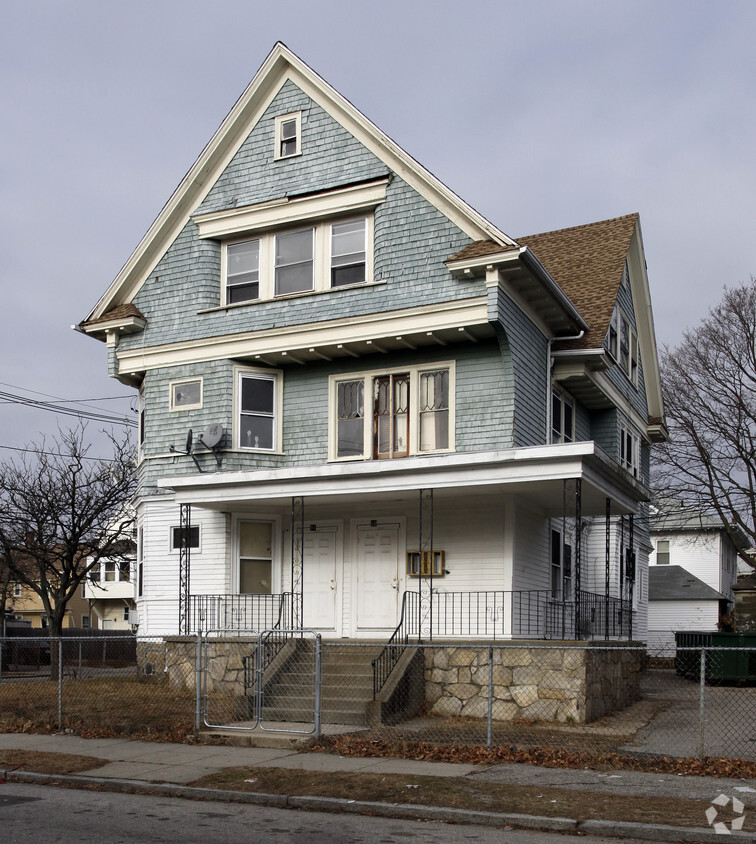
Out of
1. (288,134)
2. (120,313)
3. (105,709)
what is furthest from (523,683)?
(288,134)

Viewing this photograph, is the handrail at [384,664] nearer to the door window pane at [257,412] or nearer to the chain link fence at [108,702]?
the chain link fence at [108,702]

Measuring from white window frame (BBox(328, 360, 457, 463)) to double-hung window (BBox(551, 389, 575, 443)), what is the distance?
3101mm

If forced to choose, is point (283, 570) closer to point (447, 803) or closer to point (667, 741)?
point (667, 741)

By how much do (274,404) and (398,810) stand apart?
40.2ft

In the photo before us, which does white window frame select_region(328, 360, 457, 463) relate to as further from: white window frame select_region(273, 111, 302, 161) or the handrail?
white window frame select_region(273, 111, 302, 161)

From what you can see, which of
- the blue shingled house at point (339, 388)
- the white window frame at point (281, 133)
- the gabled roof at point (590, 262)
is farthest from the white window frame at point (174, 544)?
the gabled roof at point (590, 262)

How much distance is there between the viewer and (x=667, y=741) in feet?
44.1

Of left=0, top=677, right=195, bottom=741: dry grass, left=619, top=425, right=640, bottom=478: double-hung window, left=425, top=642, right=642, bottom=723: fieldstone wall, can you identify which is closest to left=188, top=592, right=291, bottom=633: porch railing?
left=0, top=677, right=195, bottom=741: dry grass

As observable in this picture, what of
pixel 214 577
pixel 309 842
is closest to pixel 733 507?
pixel 214 577

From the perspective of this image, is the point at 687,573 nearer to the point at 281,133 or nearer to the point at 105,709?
the point at 281,133

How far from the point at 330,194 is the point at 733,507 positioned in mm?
20971

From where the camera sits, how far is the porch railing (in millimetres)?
19188

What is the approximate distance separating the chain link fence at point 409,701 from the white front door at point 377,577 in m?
1.48

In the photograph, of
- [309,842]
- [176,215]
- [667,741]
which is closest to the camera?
[309,842]
